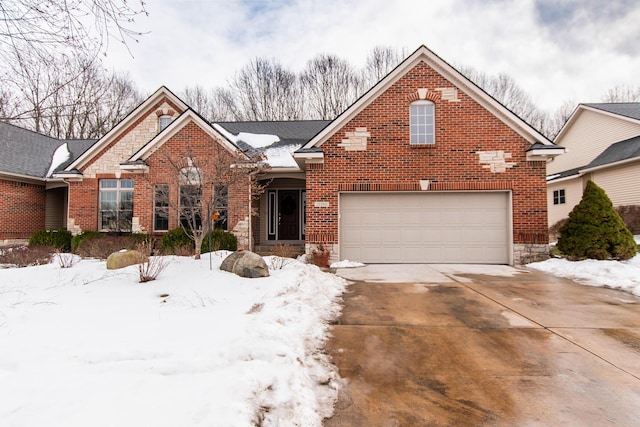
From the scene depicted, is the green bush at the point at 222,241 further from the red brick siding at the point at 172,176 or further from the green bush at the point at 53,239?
the green bush at the point at 53,239

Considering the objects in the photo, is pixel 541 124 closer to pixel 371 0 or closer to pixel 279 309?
pixel 371 0

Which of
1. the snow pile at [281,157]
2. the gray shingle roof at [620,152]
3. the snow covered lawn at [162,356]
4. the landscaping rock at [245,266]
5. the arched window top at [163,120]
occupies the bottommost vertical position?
the snow covered lawn at [162,356]

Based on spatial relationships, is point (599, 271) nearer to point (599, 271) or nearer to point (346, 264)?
point (599, 271)

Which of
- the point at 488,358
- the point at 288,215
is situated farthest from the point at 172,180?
the point at 488,358

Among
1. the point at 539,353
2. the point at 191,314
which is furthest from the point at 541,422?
the point at 191,314

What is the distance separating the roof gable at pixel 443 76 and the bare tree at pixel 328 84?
1682cm

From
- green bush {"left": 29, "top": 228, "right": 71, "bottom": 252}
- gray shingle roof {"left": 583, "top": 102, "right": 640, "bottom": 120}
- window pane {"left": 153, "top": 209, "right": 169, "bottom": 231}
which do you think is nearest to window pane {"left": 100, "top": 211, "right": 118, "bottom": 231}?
green bush {"left": 29, "top": 228, "right": 71, "bottom": 252}

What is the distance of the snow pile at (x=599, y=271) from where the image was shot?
673cm

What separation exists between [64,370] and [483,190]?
34.3ft

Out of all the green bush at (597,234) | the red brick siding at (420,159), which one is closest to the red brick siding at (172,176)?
the red brick siding at (420,159)

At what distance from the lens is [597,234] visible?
8.66 meters

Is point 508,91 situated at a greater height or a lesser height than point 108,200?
greater

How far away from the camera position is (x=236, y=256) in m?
6.41

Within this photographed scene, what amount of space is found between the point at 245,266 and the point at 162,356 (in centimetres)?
330
